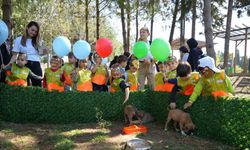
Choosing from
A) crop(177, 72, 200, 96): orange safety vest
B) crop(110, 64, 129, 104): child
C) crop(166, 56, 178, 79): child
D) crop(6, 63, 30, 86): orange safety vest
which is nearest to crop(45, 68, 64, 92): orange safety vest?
crop(6, 63, 30, 86): orange safety vest

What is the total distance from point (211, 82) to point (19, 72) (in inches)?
148

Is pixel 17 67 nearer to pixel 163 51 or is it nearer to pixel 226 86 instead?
pixel 163 51

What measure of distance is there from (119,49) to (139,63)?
179ft

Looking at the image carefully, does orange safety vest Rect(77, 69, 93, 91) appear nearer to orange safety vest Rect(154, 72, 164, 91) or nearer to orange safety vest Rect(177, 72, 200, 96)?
orange safety vest Rect(154, 72, 164, 91)

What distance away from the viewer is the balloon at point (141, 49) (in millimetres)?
8148

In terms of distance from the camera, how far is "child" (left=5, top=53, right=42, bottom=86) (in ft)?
24.7

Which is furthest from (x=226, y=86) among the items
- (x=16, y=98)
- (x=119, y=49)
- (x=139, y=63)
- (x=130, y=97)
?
(x=119, y=49)

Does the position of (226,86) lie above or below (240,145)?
above

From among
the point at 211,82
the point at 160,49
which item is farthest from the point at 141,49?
the point at 211,82

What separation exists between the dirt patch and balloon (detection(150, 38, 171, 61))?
4.95 feet

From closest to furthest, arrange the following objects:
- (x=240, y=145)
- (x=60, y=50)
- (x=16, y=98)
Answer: (x=240, y=145), (x=16, y=98), (x=60, y=50)

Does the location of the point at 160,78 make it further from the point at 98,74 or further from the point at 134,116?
the point at 98,74

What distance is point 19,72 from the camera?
7672 millimetres

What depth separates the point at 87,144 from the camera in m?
6.02
